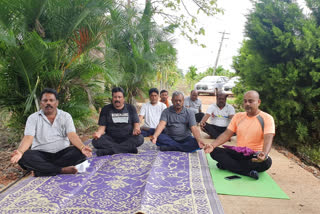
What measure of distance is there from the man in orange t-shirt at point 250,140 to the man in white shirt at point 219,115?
2083mm

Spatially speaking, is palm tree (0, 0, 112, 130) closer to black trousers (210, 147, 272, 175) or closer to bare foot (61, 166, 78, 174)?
bare foot (61, 166, 78, 174)

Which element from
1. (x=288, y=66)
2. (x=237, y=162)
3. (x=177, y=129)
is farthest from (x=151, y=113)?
(x=288, y=66)

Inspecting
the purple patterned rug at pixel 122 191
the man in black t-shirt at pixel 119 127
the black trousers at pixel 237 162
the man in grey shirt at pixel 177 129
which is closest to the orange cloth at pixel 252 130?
the black trousers at pixel 237 162

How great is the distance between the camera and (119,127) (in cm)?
517

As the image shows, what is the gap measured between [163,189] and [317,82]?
4.69 m

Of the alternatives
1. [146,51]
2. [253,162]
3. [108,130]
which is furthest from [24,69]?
[146,51]

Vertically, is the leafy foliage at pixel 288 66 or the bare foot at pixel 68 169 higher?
the leafy foliage at pixel 288 66

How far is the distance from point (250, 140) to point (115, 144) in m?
2.37

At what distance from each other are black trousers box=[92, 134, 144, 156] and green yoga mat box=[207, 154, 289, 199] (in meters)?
1.62

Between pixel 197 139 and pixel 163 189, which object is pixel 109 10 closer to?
pixel 197 139

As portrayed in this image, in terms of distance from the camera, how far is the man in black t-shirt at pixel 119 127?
499 cm

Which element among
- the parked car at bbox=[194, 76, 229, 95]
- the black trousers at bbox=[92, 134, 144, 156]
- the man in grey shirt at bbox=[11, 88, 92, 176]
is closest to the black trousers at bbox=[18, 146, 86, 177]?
the man in grey shirt at bbox=[11, 88, 92, 176]

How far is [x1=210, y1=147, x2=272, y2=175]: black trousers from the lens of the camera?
389cm

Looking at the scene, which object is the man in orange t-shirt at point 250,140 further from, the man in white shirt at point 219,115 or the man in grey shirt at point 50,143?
the man in white shirt at point 219,115
